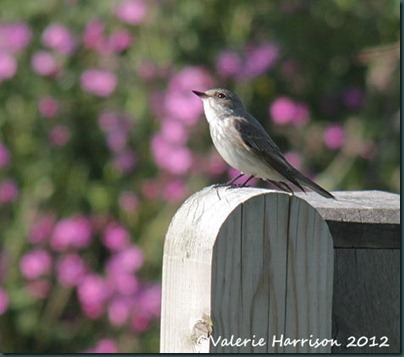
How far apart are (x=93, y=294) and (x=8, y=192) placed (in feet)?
3.02

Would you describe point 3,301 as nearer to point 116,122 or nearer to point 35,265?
point 35,265

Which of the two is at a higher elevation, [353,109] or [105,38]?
[105,38]

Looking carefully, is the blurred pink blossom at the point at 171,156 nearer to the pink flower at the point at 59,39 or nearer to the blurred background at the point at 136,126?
the blurred background at the point at 136,126

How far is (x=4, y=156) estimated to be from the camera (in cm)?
638

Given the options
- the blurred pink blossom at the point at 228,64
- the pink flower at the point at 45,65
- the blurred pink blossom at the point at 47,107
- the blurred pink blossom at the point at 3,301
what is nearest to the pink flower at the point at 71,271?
the blurred pink blossom at the point at 3,301

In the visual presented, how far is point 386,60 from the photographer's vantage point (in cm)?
641

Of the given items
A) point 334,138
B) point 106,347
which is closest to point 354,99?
point 334,138

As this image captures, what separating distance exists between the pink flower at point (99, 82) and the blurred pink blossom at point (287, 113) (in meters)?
1.07

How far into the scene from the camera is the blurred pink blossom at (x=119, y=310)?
19.7ft

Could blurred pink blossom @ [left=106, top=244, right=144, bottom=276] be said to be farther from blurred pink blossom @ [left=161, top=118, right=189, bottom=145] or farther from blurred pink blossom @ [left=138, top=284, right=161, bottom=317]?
blurred pink blossom @ [left=161, top=118, right=189, bottom=145]

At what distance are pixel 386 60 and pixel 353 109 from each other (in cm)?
39

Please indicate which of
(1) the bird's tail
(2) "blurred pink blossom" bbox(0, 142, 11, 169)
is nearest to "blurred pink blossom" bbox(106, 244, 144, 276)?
(2) "blurred pink blossom" bbox(0, 142, 11, 169)

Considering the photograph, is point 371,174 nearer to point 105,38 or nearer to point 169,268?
point 105,38

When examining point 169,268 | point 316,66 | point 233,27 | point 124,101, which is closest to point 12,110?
point 124,101
